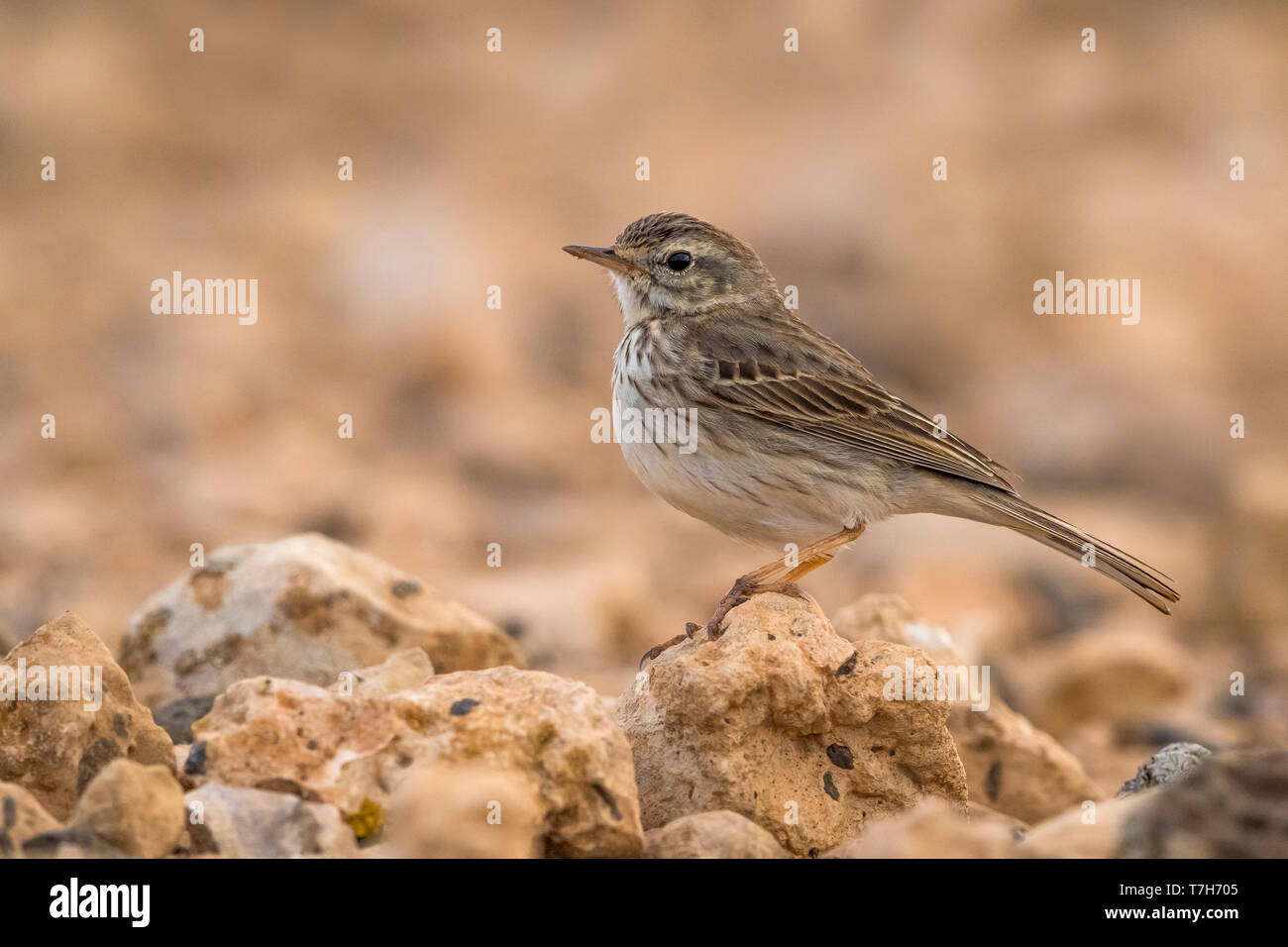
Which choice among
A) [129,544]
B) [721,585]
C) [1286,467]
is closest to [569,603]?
[721,585]

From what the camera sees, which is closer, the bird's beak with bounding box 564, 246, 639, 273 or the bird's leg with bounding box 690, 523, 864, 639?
the bird's leg with bounding box 690, 523, 864, 639

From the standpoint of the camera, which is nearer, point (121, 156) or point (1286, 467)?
point (1286, 467)

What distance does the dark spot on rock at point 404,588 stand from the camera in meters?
6.64

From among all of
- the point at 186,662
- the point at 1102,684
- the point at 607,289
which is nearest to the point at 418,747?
the point at 186,662

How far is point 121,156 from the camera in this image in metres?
17.0

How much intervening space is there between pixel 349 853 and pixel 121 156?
15.1 m

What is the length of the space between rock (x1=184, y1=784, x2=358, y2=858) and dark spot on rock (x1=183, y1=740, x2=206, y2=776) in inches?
5.8

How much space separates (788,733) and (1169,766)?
129 centimetres

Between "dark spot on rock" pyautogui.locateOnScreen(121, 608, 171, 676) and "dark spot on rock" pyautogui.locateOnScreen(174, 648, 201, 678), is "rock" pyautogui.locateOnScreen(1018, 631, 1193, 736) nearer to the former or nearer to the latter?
"dark spot on rock" pyautogui.locateOnScreen(174, 648, 201, 678)

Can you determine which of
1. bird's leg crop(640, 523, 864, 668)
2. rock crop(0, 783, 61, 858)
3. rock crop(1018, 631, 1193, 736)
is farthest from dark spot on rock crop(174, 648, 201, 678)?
rock crop(1018, 631, 1193, 736)

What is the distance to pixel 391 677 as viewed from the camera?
5207mm

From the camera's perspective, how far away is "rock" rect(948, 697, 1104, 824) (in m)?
6.17
